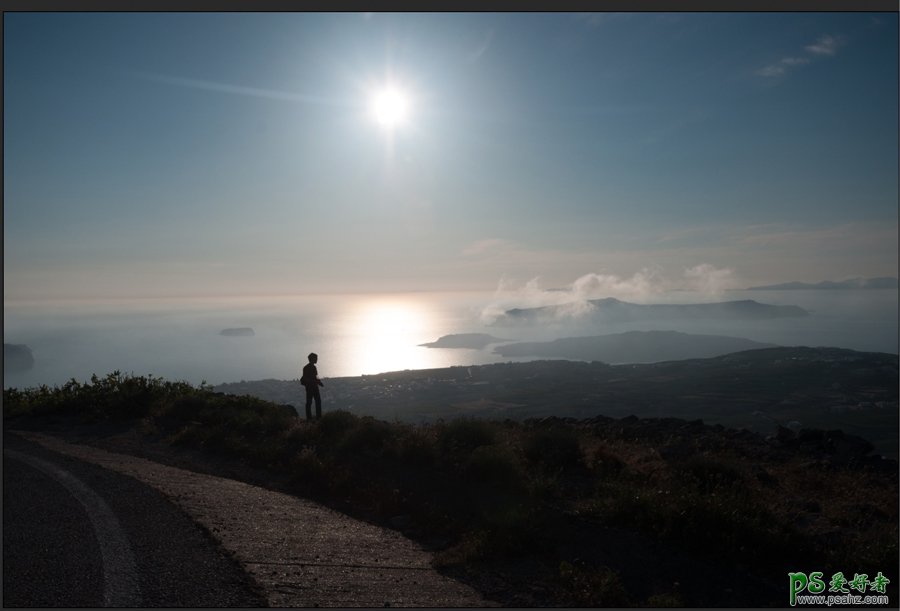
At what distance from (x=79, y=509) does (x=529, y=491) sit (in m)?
7.72

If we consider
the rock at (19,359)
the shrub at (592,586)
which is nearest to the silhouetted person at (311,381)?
the shrub at (592,586)

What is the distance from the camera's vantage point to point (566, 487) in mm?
10141

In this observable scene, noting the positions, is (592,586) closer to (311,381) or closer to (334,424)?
(334,424)

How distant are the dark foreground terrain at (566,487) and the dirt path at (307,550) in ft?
1.95

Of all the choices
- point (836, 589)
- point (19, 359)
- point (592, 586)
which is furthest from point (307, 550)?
point (19, 359)

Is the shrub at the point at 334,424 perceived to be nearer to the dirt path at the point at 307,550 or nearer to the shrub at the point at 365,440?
the shrub at the point at 365,440

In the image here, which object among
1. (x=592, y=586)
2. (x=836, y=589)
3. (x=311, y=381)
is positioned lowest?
(x=836, y=589)

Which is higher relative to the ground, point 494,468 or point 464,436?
point 464,436

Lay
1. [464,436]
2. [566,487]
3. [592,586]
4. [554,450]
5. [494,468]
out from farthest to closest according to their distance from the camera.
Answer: [464,436] < [554,450] < [494,468] < [566,487] < [592,586]

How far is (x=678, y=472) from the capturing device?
34.6 ft

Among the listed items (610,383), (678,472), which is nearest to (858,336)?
(610,383)

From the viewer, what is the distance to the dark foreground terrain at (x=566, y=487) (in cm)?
706

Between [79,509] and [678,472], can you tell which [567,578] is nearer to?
[678,472]

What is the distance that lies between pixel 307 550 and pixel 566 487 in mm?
5374
